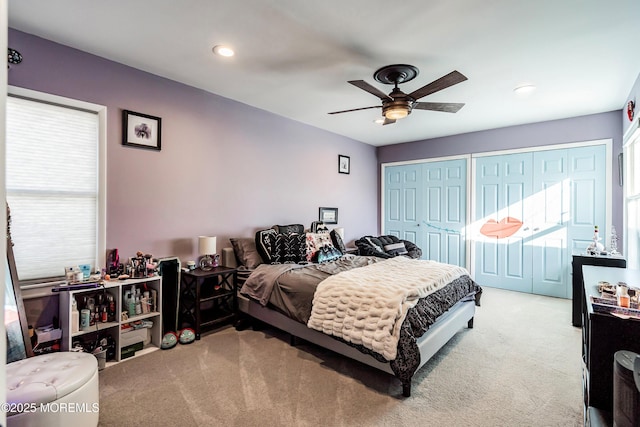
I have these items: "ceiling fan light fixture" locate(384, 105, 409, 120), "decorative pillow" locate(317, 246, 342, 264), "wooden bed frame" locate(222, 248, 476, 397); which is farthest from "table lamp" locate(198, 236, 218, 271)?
"ceiling fan light fixture" locate(384, 105, 409, 120)

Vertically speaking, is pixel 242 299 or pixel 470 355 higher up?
pixel 242 299

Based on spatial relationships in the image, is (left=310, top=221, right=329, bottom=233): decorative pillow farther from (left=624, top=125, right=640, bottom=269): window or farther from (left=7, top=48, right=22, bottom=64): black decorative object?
(left=624, top=125, right=640, bottom=269): window

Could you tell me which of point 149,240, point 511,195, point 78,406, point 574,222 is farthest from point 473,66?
point 78,406

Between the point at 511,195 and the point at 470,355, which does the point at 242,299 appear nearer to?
the point at 470,355

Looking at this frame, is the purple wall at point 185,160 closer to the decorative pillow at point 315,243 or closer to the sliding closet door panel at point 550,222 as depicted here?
the decorative pillow at point 315,243

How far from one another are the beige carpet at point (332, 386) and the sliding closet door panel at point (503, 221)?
189 centimetres

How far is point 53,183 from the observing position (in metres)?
2.47

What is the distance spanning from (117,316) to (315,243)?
2212 mm

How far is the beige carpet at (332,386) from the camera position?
6.06 feet

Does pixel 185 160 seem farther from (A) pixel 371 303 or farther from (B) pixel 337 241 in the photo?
(A) pixel 371 303

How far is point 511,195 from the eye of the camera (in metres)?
4.75

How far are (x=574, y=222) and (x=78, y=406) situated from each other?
226 inches

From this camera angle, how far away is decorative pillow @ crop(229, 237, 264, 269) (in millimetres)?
3436

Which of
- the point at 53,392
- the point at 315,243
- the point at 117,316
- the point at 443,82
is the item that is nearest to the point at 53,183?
the point at 117,316
